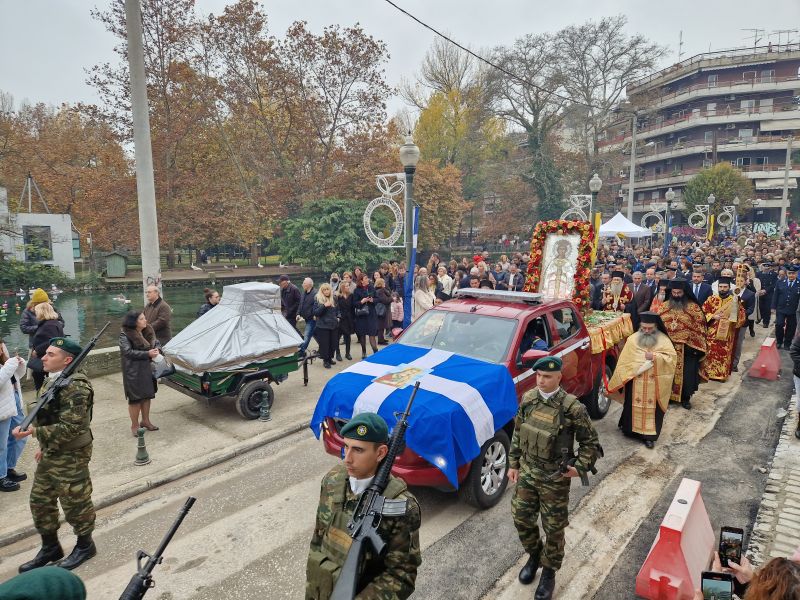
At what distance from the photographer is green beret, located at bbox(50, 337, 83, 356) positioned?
430cm

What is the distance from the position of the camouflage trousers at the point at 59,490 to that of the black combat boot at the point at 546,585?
Answer: 12.8ft

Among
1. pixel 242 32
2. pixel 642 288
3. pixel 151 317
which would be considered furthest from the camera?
pixel 242 32

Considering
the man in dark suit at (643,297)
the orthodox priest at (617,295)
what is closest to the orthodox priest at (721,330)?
the man in dark suit at (643,297)

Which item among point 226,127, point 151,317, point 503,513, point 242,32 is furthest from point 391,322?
point 226,127

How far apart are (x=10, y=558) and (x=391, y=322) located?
334 inches

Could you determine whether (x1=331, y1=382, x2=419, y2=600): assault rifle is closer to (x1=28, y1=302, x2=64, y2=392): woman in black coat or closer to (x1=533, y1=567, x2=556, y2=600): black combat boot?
(x1=533, y1=567, x2=556, y2=600): black combat boot

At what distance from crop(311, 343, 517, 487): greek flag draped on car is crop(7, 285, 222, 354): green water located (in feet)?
35.5

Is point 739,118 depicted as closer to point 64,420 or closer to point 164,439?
point 164,439

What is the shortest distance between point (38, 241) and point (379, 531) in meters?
29.2

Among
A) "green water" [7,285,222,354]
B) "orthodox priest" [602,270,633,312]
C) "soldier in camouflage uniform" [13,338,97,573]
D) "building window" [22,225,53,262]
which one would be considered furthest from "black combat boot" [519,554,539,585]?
"building window" [22,225,53,262]

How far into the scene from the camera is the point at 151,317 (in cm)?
816

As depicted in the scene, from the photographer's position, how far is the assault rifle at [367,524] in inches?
87.2

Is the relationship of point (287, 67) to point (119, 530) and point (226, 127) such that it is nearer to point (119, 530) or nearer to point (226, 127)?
point (226, 127)

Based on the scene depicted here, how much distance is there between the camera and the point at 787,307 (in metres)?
11.7
